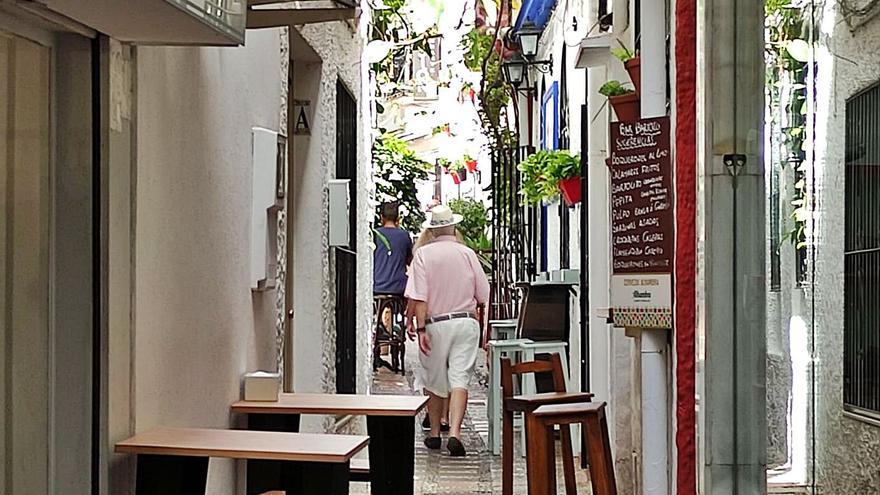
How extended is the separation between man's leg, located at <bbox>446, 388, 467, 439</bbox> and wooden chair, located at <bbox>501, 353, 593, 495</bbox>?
98.9 inches

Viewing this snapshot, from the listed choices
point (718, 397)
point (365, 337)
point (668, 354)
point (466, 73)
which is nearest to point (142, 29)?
point (718, 397)

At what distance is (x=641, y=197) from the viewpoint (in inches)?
227

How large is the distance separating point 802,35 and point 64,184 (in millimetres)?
1998

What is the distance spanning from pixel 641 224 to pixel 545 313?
415cm

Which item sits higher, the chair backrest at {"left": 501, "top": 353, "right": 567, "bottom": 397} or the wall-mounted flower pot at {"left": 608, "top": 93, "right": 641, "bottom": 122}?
the wall-mounted flower pot at {"left": 608, "top": 93, "right": 641, "bottom": 122}

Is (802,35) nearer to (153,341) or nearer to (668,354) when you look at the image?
(153,341)

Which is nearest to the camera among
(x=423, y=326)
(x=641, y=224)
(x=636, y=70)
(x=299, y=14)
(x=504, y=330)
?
(x=299, y=14)

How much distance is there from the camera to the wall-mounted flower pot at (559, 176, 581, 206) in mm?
9414

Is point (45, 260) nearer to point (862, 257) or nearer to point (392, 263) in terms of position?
point (862, 257)

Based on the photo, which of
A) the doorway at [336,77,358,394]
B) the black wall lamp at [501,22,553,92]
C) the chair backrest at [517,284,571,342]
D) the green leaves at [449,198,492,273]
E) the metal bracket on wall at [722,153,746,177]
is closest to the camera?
the metal bracket on wall at [722,153,746,177]

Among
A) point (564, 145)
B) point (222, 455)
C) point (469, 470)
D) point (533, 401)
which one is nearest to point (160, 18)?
point (222, 455)

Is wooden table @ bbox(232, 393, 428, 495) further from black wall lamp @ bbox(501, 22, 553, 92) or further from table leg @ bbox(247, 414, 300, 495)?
black wall lamp @ bbox(501, 22, 553, 92)

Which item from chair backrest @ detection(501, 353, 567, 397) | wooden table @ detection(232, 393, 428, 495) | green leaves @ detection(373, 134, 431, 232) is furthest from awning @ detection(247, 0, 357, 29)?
green leaves @ detection(373, 134, 431, 232)

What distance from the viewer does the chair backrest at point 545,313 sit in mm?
9797
